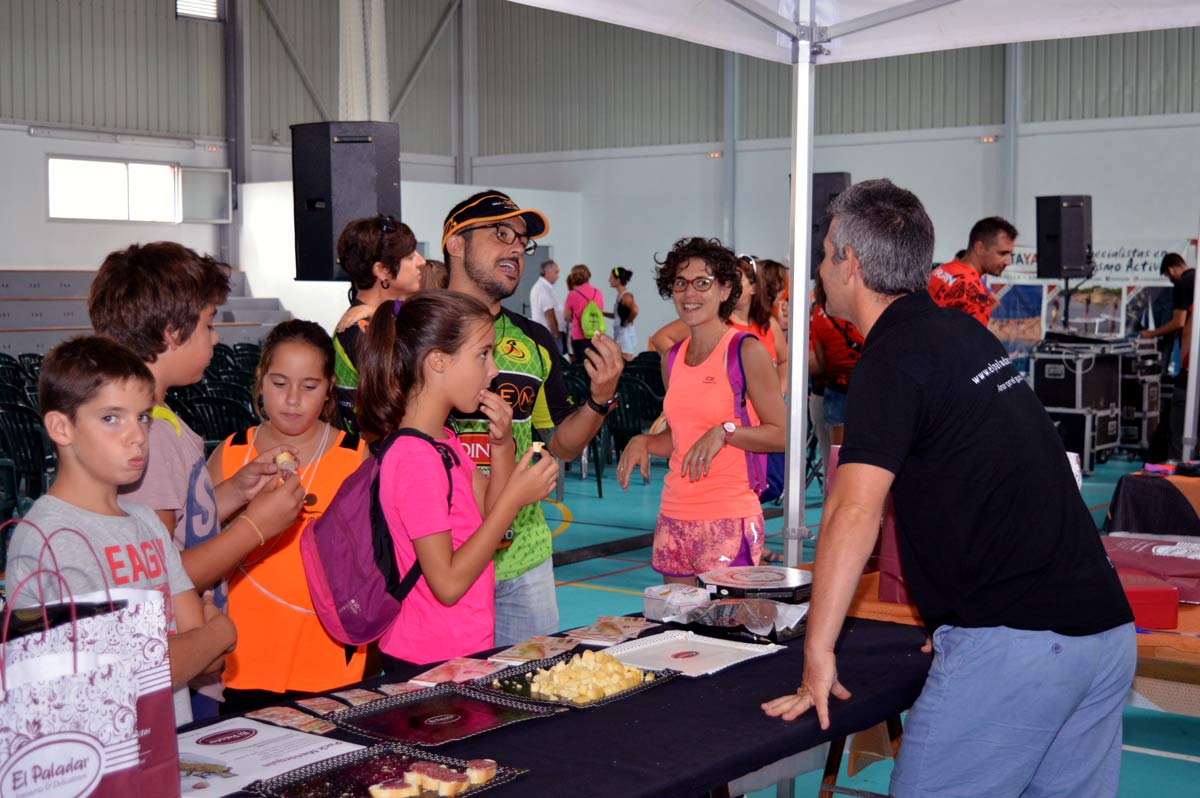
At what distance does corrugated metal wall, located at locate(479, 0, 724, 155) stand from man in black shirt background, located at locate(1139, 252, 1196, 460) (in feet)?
Answer: 26.6

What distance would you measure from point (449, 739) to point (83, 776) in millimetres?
607

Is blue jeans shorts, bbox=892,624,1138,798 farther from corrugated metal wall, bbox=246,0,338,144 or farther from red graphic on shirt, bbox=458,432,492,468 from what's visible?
corrugated metal wall, bbox=246,0,338,144

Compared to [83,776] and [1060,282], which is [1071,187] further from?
[83,776]

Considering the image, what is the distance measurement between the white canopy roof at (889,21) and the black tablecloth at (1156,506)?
1.67 metres

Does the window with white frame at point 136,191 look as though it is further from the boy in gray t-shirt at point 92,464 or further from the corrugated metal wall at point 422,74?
the boy in gray t-shirt at point 92,464

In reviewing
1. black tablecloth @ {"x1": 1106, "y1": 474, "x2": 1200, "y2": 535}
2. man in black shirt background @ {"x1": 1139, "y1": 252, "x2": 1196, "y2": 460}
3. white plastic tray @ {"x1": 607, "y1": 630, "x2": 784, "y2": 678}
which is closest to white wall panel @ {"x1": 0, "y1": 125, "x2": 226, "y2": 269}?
man in black shirt background @ {"x1": 1139, "y1": 252, "x2": 1196, "y2": 460}

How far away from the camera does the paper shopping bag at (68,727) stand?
4.34ft

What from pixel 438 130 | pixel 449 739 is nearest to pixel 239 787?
pixel 449 739

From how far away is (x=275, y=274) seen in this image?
18.0 m

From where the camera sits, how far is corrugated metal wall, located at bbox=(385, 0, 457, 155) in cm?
1958

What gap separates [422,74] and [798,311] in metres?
17.6

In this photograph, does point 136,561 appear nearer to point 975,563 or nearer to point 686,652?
point 686,652

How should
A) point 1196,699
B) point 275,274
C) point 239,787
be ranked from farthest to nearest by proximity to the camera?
point 275,274 < point 1196,699 < point 239,787

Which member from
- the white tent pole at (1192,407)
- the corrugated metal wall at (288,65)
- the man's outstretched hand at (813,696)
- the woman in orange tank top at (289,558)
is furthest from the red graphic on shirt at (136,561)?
the corrugated metal wall at (288,65)
